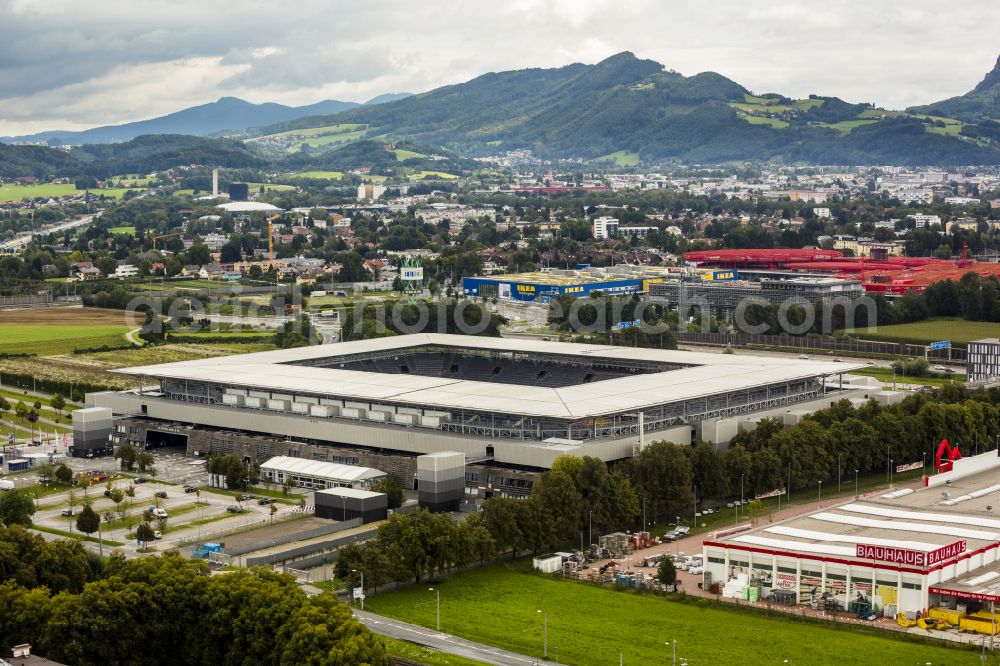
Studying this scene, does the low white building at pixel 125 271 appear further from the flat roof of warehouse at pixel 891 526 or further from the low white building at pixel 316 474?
the flat roof of warehouse at pixel 891 526

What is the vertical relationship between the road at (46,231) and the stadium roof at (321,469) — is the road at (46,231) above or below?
above

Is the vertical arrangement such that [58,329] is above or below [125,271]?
below

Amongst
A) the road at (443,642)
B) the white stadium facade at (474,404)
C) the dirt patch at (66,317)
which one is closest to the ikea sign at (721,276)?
the dirt patch at (66,317)

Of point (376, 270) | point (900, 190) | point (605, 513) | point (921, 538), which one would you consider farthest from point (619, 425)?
point (900, 190)

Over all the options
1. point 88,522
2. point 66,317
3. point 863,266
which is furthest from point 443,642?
point 863,266

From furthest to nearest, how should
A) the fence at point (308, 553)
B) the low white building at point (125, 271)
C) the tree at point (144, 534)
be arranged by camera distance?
the low white building at point (125, 271)
the tree at point (144, 534)
the fence at point (308, 553)

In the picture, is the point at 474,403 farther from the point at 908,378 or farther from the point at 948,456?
the point at 908,378
